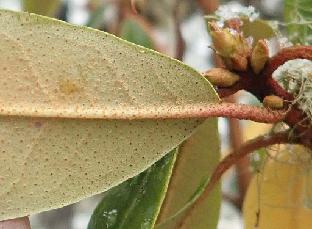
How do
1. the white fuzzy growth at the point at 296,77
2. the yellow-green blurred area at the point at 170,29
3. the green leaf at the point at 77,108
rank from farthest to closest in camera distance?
the yellow-green blurred area at the point at 170,29 < the white fuzzy growth at the point at 296,77 < the green leaf at the point at 77,108

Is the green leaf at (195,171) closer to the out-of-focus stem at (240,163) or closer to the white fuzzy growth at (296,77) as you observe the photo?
the white fuzzy growth at (296,77)

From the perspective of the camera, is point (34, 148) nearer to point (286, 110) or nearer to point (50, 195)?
point (50, 195)

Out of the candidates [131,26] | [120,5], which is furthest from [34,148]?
[120,5]

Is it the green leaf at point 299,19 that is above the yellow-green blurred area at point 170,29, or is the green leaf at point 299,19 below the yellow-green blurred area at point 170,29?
below

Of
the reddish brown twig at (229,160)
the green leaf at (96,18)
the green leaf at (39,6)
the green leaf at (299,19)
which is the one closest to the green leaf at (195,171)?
the reddish brown twig at (229,160)

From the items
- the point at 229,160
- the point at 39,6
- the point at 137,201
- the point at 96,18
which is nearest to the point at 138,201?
the point at 137,201

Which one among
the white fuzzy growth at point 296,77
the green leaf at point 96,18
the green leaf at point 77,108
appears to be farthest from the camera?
the green leaf at point 96,18
